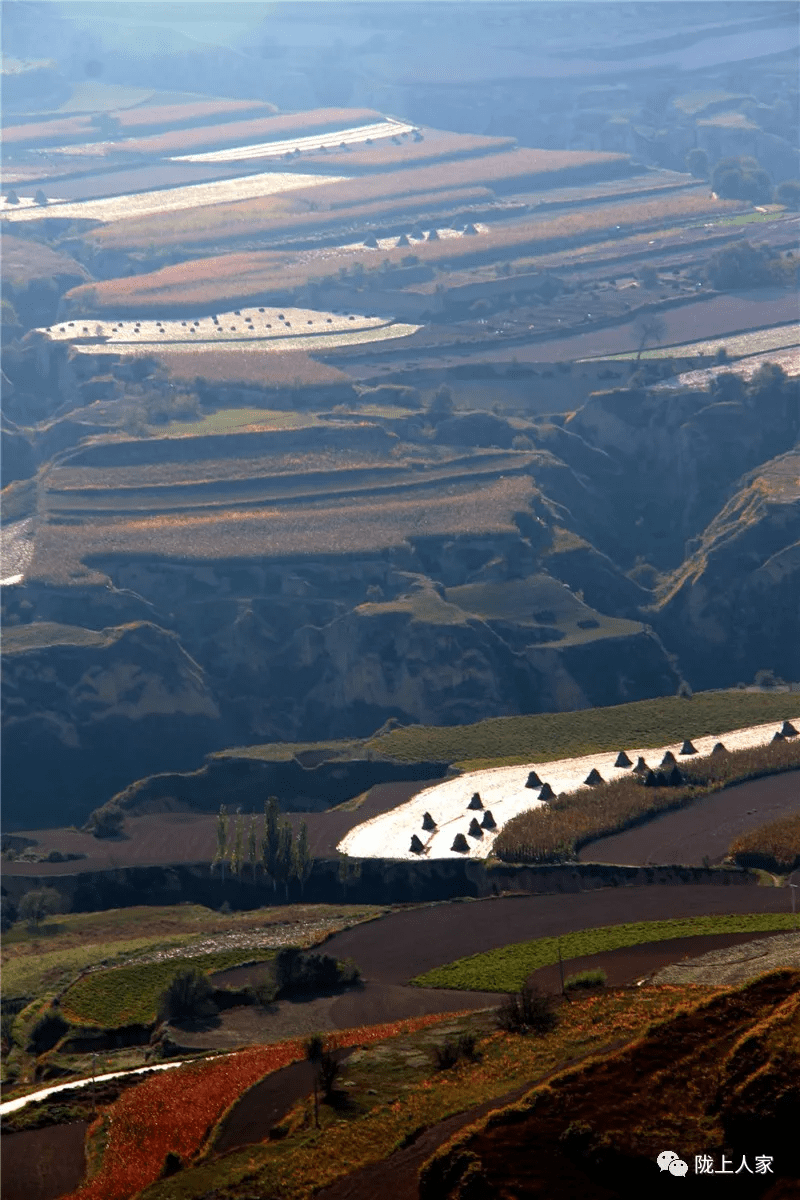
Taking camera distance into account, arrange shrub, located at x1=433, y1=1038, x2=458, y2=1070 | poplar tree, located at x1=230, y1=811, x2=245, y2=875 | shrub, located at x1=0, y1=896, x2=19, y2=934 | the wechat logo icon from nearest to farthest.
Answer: the wechat logo icon → shrub, located at x1=433, y1=1038, x2=458, y2=1070 → shrub, located at x1=0, y1=896, x2=19, y2=934 → poplar tree, located at x1=230, y1=811, x2=245, y2=875

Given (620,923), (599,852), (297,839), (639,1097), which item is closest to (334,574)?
(297,839)

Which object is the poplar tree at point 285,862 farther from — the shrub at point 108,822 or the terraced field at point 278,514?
the terraced field at point 278,514

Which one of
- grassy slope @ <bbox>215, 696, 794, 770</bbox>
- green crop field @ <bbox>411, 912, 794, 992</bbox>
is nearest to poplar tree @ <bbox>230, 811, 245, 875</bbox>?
grassy slope @ <bbox>215, 696, 794, 770</bbox>

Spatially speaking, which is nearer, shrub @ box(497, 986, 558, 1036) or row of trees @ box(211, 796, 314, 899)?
shrub @ box(497, 986, 558, 1036)

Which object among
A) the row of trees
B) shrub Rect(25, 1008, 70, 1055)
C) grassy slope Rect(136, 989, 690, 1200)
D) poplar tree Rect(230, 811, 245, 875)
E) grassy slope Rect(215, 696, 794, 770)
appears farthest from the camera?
grassy slope Rect(215, 696, 794, 770)

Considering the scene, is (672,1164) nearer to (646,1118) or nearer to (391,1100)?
(646,1118)

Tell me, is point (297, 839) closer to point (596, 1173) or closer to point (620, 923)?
point (620, 923)

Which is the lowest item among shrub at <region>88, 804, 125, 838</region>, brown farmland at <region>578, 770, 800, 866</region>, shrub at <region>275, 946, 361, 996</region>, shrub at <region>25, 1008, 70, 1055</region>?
shrub at <region>25, 1008, 70, 1055</region>

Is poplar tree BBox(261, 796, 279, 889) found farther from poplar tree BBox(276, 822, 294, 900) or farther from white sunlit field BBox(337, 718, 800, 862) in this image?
white sunlit field BBox(337, 718, 800, 862)
